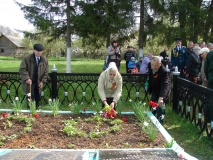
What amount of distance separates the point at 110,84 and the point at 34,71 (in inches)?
67.5

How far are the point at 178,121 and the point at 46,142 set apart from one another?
125 inches

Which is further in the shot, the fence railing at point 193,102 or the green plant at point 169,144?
the fence railing at point 193,102

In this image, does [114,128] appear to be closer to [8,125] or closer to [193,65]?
[8,125]

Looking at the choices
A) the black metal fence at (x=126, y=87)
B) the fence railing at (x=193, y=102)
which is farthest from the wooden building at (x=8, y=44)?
the fence railing at (x=193, y=102)

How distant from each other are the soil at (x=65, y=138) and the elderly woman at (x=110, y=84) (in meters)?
0.72

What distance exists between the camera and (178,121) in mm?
5156

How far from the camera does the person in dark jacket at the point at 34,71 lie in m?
4.93

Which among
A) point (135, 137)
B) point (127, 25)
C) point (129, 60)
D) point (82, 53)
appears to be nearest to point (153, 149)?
point (135, 137)

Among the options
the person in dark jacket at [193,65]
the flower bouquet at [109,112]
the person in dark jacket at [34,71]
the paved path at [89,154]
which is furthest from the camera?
the person in dark jacket at [193,65]

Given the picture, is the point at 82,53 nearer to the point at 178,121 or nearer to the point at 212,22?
the point at 212,22

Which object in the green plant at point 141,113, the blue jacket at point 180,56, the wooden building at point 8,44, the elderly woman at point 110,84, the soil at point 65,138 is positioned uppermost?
the wooden building at point 8,44

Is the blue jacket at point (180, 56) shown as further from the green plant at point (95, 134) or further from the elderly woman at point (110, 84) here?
the green plant at point (95, 134)

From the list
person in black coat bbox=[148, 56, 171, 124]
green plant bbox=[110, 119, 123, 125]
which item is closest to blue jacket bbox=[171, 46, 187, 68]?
person in black coat bbox=[148, 56, 171, 124]

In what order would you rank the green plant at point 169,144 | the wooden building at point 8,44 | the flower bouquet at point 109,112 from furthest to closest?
the wooden building at point 8,44
the flower bouquet at point 109,112
the green plant at point 169,144
